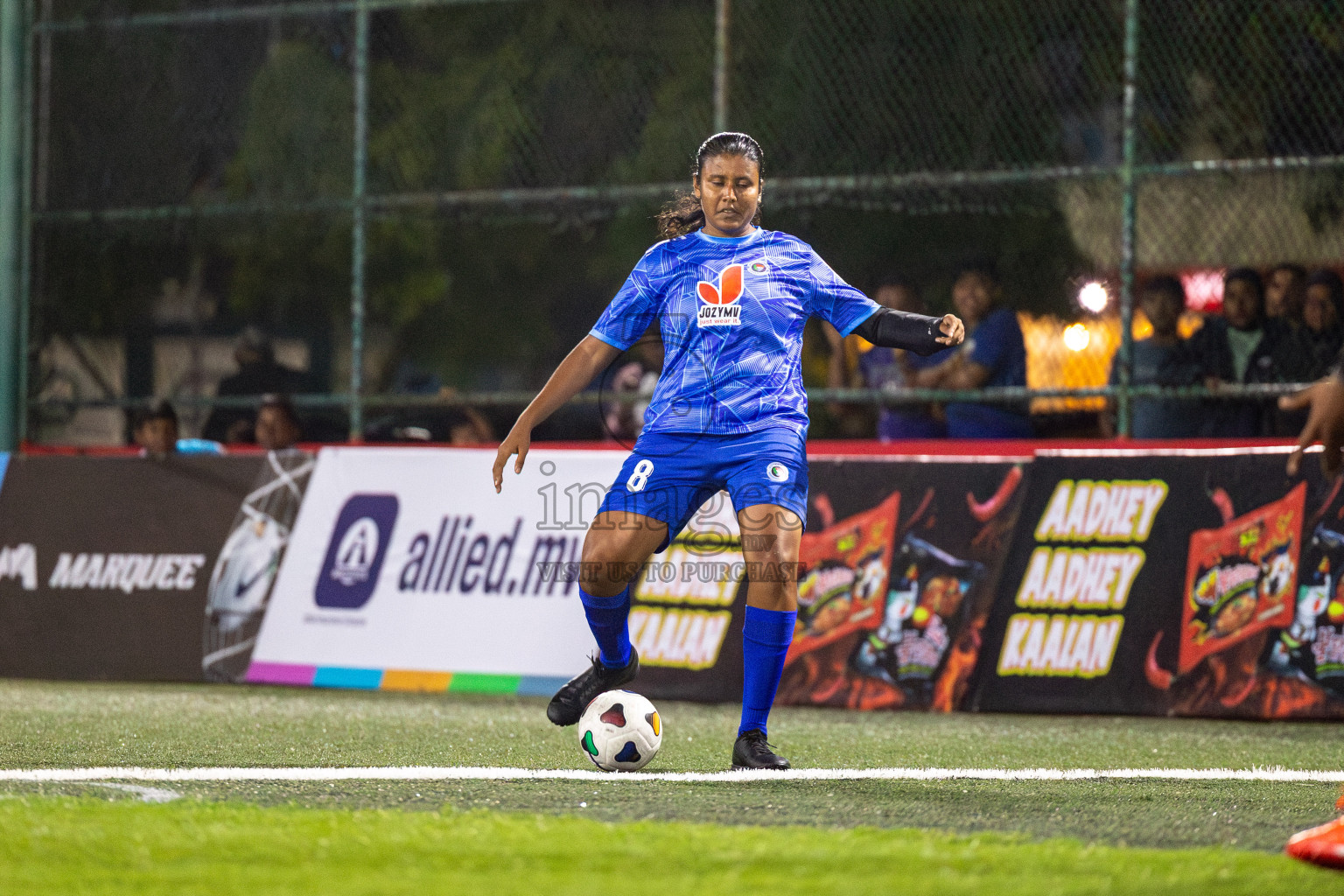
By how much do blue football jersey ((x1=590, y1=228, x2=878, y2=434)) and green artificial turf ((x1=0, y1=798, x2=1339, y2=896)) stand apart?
1894 millimetres

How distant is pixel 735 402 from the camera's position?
5.91m

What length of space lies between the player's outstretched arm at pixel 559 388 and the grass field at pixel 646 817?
1.06 metres

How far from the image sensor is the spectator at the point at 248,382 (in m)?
11.8

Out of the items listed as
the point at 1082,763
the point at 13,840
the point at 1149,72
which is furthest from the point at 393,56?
the point at 13,840

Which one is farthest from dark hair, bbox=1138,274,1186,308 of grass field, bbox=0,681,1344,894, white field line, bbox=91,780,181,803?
white field line, bbox=91,780,181,803

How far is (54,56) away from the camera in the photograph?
12.1 meters

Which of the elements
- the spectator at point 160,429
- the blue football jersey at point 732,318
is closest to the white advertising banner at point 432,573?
the spectator at point 160,429

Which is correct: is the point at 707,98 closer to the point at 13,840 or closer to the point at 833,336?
the point at 833,336

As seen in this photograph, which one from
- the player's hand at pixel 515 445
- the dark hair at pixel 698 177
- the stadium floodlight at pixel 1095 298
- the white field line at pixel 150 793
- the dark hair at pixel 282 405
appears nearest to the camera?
the white field line at pixel 150 793

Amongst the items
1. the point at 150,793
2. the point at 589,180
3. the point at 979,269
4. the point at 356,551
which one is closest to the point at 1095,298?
the point at 979,269

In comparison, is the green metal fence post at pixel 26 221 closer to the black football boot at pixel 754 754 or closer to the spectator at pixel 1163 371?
the spectator at pixel 1163 371

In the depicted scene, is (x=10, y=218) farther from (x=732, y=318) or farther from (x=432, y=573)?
(x=732, y=318)

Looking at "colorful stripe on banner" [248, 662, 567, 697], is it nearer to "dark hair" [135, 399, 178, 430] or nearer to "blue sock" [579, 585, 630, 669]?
"dark hair" [135, 399, 178, 430]

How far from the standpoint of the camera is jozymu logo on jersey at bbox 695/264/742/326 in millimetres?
5949
